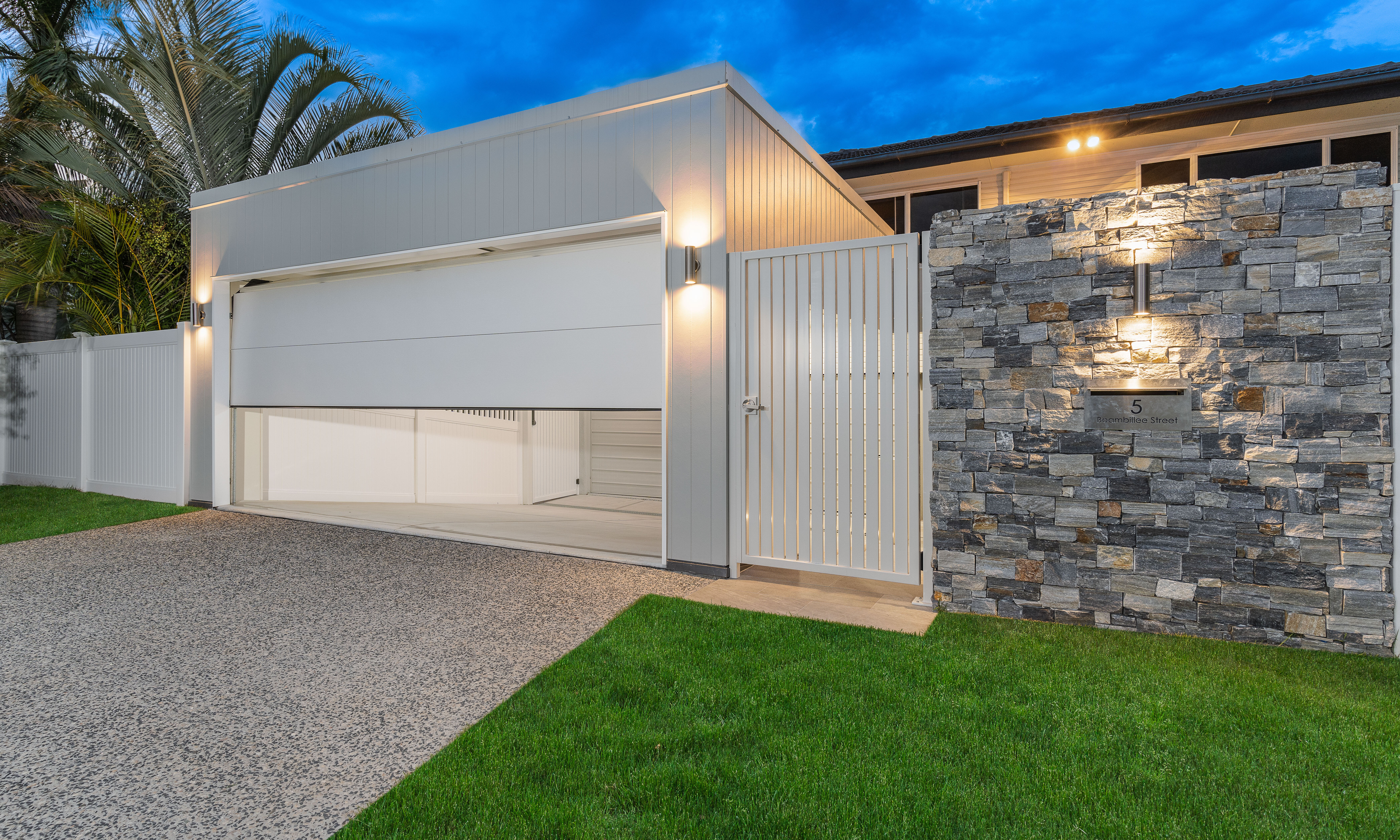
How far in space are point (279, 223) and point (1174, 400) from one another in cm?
733

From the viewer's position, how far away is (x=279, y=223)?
6.37 meters

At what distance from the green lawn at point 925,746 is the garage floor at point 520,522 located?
206 centimetres

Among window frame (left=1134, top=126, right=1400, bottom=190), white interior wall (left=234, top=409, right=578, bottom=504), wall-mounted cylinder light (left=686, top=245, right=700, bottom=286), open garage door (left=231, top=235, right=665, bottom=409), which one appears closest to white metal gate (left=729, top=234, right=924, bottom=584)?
wall-mounted cylinder light (left=686, top=245, right=700, bottom=286)

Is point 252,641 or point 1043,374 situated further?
point 1043,374

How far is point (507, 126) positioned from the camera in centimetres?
512

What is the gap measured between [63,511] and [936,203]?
34.0 feet

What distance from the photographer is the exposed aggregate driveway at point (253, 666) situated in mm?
1896

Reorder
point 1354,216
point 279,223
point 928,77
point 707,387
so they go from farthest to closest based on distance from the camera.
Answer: point 928,77 → point 279,223 → point 707,387 → point 1354,216

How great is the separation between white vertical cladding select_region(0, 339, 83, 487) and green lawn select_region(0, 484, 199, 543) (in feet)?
0.92

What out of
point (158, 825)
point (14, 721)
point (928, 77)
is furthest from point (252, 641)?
point (928, 77)

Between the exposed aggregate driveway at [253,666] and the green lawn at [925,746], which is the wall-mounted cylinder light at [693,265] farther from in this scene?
the green lawn at [925,746]

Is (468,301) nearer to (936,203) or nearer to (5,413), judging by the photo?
(936,203)

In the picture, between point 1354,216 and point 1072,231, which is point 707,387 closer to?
point 1072,231

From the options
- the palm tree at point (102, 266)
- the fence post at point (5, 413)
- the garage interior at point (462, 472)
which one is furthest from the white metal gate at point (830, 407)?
the fence post at point (5, 413)
